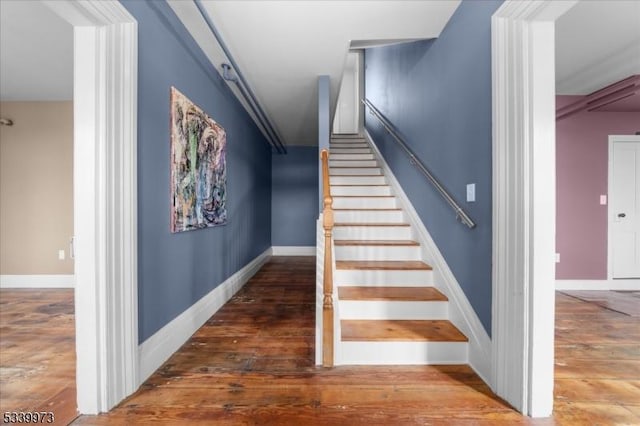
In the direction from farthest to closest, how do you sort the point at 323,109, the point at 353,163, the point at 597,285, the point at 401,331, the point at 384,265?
the point at 353,163
the point at 597,285
the point at 323,109
the point at 384,265
the point at 401,331

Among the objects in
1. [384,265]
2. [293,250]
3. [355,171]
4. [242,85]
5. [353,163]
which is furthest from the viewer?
[293,250]

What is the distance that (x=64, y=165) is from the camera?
393 centimetres

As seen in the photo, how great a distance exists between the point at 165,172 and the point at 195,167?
44cm

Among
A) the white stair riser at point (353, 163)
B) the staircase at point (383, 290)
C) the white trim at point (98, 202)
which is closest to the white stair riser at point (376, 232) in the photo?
the staircase at point (383, 290)

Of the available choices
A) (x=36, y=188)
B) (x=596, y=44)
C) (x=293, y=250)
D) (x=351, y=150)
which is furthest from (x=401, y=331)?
(x=36, y=188)

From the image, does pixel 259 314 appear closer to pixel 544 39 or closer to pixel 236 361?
pixel 236 361

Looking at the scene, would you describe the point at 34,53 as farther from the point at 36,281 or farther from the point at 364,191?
the point at 364,191

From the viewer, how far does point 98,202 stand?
56.0 inches

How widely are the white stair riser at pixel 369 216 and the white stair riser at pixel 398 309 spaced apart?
121 centimetres

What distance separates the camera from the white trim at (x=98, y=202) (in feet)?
4.64

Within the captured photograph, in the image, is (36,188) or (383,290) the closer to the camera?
(383,290)

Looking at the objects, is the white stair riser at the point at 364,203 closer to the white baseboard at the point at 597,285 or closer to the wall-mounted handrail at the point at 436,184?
the wall-mounted handrail at the point at 436,184

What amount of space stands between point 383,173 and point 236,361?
121 inches

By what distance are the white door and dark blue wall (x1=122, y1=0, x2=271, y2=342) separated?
501 cm
